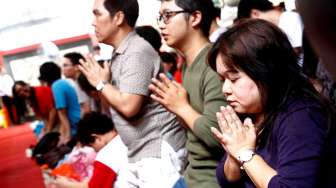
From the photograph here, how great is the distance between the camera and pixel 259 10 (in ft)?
8.64

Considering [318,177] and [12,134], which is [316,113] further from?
[12,134]

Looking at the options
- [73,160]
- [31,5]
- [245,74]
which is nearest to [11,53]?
[31,5]

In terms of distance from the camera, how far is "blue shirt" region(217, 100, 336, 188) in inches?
40.1

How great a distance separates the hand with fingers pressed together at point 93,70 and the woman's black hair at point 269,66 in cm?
92

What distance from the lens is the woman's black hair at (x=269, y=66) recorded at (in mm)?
1125

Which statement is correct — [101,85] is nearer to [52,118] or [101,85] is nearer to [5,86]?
[52,118]

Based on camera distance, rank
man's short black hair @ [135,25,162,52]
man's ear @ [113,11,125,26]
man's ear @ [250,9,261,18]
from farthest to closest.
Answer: man's short black hair @ [135,25,162,52] → man's ear @ [250,9,261,18] → man's ear @ [113,11,125,26]

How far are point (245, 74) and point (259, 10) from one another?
1.55 metres

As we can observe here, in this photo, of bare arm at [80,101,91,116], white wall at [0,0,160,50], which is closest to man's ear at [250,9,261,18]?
bare arm at [80,101,91,116]

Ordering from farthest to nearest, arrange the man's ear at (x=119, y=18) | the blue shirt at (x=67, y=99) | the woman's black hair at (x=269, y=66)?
the blue shirt at (x=67, y=99) → the man's ear at (x=119, y=18) → the woman's black hair at (x=269, y=66)

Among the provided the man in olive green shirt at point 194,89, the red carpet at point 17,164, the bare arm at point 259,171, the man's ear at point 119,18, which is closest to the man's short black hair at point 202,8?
the man in olive green shirt at point 194,89

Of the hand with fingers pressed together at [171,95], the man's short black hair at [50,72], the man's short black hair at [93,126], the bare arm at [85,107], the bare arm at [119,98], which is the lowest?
the bare arm at [85,107]

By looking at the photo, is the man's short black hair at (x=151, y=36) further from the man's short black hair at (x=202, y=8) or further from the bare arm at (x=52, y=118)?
the bare arm at (x=52, y=118)

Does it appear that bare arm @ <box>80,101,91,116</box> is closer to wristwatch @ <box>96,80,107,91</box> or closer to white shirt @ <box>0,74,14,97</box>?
wristwatch @ <box>96,80,107,91</box>
